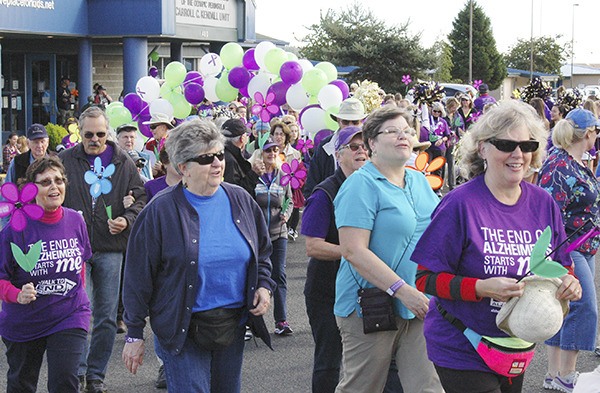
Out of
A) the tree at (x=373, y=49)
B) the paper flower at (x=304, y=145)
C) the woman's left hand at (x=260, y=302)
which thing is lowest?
the woman's left hand at (x=260, y=302)

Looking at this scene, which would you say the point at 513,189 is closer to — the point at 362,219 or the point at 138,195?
Answer: the point at 362,219

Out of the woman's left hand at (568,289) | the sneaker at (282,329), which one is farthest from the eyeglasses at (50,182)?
the sneaker at (282,329)

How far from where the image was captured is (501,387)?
409 cm

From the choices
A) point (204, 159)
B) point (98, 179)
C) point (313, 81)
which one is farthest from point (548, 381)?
point (313, 81)

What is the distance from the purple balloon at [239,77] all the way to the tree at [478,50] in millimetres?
57670

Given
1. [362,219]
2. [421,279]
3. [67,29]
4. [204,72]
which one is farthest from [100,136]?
[67,29]

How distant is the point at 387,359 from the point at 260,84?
7878 millimetres

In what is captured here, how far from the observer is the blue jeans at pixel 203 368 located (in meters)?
4.38

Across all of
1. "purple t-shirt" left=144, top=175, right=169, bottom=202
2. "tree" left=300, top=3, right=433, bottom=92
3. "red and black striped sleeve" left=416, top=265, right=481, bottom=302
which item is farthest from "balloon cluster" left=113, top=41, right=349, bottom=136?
"tree" left=300, top=3, right=433, bottom=92

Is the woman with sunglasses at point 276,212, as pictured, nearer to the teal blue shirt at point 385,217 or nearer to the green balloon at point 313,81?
the green balloon at point 313,81

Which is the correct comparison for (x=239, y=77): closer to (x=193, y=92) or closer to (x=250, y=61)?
(x=250, y=61)

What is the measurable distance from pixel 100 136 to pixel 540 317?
3.85m

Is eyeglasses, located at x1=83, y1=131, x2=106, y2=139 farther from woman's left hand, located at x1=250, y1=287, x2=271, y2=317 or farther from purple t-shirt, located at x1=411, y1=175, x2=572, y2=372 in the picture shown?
purple t-shirt, located at x1=411, y1=175, x2=572, y2=372

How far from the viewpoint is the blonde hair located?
396 cm
